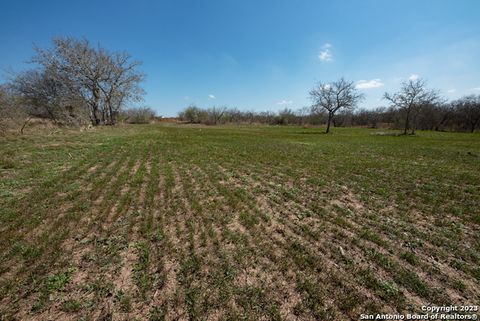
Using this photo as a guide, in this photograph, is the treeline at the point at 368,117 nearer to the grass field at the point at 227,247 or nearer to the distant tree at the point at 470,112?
the distant tree at the point at 470,112

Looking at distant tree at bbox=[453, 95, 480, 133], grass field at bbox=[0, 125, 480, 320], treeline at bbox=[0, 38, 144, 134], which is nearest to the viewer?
grass field at bbox=[0, 125, 480, 320]

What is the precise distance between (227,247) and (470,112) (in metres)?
78.0

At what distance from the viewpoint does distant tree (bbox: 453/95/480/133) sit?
50.4 meters

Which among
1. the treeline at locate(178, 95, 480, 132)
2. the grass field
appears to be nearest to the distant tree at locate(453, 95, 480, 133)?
the treeline at locate(178, 95, 480, 132)

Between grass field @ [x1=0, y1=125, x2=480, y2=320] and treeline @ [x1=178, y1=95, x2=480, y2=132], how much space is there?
2223 inches

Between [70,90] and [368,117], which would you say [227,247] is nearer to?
[70,90]

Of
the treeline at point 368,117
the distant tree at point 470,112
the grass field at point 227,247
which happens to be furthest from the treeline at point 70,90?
the distant tree at point 470,112

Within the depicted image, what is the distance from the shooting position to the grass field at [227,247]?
9.17ft

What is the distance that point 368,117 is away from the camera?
7688 centimetres

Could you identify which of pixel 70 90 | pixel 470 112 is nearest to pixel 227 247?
pixel 70 90

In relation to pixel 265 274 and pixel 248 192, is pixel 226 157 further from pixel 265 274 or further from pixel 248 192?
pixel 265 274

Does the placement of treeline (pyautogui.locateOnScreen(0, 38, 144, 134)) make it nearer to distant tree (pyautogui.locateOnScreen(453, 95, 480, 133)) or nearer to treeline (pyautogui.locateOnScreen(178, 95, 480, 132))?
treeline (pyautogui.locateOnScreen(178, 95, 480, 132))

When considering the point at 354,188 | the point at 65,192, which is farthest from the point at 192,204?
the point at 354,188

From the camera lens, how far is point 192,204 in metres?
5.82
